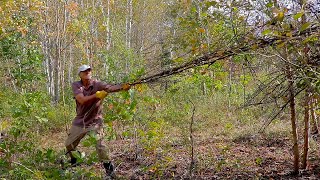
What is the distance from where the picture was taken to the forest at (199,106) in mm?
2695

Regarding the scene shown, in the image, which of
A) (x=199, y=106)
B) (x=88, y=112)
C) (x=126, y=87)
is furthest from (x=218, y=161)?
(x=199, y=106)

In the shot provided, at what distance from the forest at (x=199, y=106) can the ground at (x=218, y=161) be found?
14 mm

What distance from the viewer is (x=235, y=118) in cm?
818

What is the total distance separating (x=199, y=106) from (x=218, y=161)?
4.29 meters

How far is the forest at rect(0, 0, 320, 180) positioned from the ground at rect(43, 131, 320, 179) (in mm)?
14

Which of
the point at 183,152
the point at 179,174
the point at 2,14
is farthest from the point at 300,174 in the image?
the point at 2,14

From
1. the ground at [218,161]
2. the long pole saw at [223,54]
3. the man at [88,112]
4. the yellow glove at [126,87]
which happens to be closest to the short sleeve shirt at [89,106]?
the man at [88,112]

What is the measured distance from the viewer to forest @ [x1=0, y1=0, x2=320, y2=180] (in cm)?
270

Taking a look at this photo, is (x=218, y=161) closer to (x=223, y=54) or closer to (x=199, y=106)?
(x=223, y=54)

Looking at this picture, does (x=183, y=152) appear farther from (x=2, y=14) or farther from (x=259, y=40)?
(x=2, y=14)

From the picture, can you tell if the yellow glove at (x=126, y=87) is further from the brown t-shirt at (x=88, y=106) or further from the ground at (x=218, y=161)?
the brown t-shirt at (x=88, y=106)

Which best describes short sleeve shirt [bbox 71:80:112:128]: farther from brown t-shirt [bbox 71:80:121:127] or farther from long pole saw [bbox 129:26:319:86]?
long pole saw [bbox 129:26:319:86]

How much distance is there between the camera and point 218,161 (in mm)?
4695

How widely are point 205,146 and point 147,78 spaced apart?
3158 millimetres
